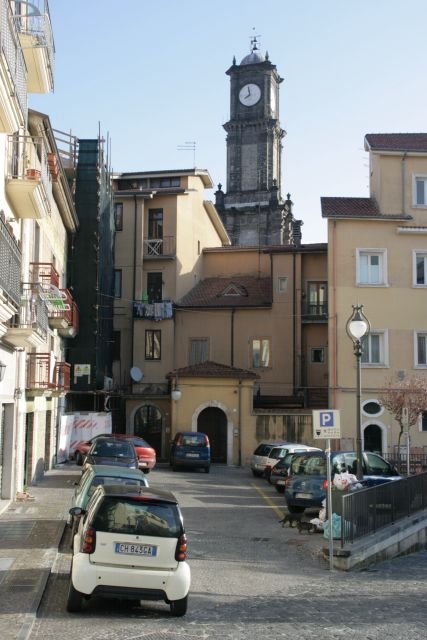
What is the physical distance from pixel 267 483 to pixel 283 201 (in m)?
61.3

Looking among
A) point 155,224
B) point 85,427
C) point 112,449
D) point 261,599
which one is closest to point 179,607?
point 261,599

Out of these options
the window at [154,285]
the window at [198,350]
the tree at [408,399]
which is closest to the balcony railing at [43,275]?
the tree at [408,399]

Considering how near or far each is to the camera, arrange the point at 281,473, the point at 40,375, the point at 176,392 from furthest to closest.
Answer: the point at 176,392 < the point at 281,473 < the point at 40,375

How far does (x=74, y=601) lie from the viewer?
395 inches

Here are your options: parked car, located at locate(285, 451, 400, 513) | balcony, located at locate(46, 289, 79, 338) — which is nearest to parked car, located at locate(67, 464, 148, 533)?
parked car, located at locate(285, 451, 400, 513)

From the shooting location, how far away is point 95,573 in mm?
9820

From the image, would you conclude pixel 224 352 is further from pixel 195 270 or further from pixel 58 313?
pixel 58 313

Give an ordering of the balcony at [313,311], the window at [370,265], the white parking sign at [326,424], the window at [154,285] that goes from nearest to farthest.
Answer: the white parking sign at [326,424] → the window at [370,265] → the balcony at [313,311] → the window at [154,285]

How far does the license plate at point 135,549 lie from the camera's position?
9953 millimetres

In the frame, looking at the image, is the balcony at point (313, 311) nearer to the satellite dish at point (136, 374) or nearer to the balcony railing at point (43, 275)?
the satellite dish at point (136, 374)

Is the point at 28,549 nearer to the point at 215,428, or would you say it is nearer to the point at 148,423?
the point at 215,428

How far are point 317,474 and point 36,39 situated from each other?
11.9 metres

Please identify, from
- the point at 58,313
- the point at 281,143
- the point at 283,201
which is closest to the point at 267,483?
the point at 58,313

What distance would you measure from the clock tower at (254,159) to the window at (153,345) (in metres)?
41.9
